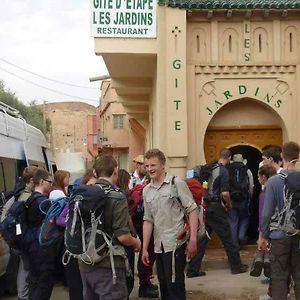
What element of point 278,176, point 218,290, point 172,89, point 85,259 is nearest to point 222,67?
point 172,89

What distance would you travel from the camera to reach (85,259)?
4859 millimetres

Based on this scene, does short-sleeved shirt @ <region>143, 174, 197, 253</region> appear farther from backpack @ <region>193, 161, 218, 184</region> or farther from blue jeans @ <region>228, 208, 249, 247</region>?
blue jeans @ <region>228, 208, 249, 247</region>

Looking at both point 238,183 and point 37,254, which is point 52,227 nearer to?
point 37,254

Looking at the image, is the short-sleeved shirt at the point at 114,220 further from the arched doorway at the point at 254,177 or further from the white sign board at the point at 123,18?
the white sign board at the point at 123,18

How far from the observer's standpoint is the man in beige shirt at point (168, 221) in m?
5.78

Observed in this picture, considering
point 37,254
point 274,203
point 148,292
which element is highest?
point 274,203

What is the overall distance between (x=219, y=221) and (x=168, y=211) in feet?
10.7

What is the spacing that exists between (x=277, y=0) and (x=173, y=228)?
639 centimetres

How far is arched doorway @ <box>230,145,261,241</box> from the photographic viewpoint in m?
11.0

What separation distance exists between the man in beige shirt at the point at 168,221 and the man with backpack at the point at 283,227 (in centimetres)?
78

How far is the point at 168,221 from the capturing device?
5863 millimetres

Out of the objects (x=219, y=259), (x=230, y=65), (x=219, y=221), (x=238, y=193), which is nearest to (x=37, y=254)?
(x=219, y=221)

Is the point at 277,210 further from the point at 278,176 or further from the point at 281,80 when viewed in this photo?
the point at 281,80

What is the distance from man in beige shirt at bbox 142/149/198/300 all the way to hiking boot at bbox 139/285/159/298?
1808 millimetres
